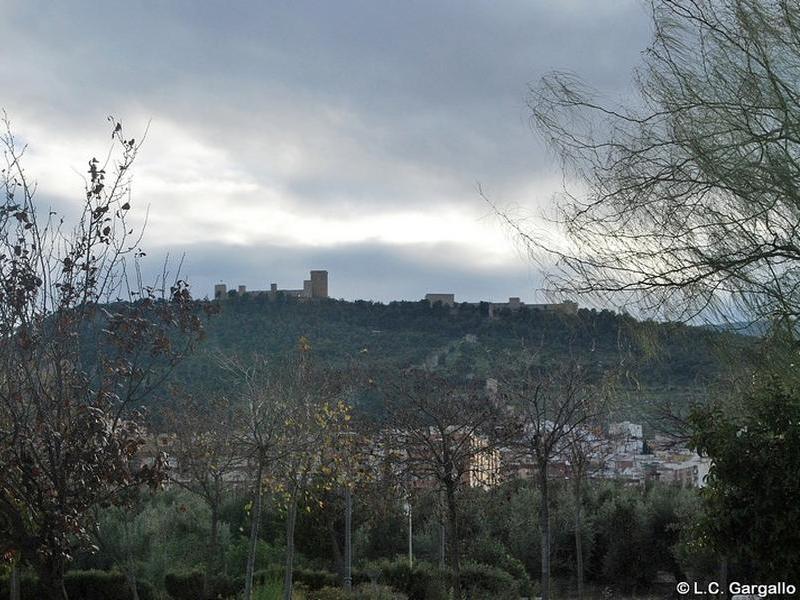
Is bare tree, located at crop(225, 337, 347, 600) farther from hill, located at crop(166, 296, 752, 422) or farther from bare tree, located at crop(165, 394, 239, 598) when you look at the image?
hill, located at crop(166, 296, 752, 422)

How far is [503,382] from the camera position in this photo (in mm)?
17797

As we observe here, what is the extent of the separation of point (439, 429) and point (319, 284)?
24.1m

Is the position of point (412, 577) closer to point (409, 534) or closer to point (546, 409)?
point (409, 534)

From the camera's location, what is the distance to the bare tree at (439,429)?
14.9 m

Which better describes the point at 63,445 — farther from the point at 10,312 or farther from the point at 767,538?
the point at 767,538

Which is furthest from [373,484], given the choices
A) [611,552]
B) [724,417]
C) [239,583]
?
[724,417]

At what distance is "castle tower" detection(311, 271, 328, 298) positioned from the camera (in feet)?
125

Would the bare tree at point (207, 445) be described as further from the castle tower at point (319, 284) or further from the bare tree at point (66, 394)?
the castle tower at point (319, 284)

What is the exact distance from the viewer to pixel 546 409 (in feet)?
52.7

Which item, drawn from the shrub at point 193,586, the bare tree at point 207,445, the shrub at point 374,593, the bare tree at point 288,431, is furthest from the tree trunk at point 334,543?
the shrub at point 374,593

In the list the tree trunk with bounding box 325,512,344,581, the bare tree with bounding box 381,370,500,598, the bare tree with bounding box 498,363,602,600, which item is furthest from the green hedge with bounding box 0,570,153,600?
the bare tree with bounding box 498,363,602,600

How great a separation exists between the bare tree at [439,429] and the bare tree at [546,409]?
1.79 feet

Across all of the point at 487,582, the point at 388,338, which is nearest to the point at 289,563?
the point at 487,582

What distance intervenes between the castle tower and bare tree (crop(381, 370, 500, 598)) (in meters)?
21.6
